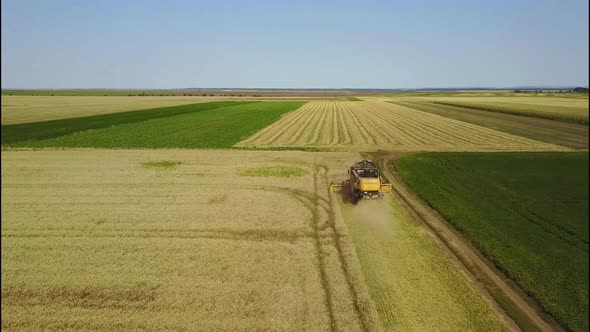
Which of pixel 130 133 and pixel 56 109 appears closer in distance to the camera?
pixel 130 133

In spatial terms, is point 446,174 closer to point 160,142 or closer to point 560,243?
point 560,243

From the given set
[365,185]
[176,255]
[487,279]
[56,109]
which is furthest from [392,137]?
[56,109]

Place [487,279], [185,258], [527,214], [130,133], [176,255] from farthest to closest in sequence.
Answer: [130,133] → [527,214] → [176,255] → [185,258] → [487,279]

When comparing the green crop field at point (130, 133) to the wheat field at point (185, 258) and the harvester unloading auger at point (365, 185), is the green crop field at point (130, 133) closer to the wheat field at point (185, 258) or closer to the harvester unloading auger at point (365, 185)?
the wheat field at point (185, 258)

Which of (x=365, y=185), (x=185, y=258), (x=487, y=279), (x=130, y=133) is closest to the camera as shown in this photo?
(x=487, y=279)

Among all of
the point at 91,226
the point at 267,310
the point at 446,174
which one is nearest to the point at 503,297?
the point at 267,310

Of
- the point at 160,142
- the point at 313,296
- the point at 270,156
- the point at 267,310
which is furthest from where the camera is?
the point at 160,142

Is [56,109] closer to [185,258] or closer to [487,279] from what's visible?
[185,258]
